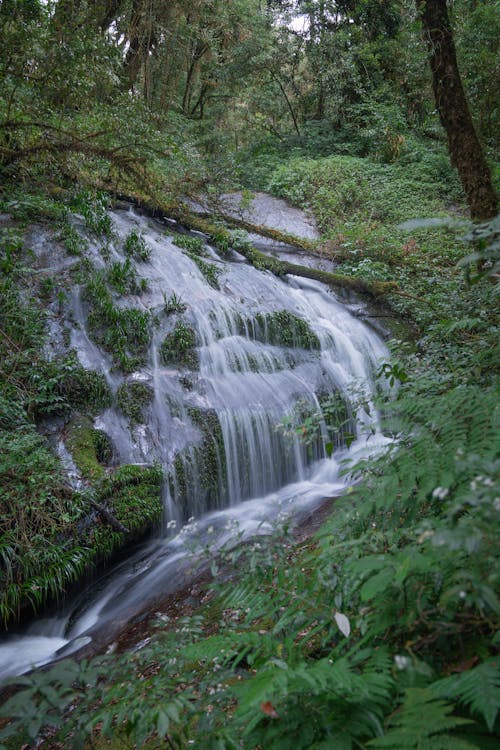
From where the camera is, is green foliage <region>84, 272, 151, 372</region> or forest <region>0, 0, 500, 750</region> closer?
forest <region>0, 0, 500, 750</region>

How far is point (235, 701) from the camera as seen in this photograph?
2.53 metres

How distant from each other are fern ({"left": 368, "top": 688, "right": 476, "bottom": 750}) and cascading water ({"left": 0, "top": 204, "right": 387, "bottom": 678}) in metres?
2.60

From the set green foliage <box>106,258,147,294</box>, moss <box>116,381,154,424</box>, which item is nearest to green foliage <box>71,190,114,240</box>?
green foliage <box>106,258,147,294</box>

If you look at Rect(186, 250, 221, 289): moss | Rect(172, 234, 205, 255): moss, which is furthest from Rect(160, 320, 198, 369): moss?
Rect(172, 234, 205, 255): moss

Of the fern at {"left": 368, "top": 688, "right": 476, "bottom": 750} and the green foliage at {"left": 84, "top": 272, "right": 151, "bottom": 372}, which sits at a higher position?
the green foliage at {"left": 84, "top": 272, "right": 151, "bottom": 372}

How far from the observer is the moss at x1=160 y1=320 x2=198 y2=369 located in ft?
25.0

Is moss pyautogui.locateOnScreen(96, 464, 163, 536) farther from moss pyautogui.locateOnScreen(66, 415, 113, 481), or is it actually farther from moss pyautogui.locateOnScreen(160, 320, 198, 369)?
moss pyautogui.locateOnScreen(160, 320, 198, 369)

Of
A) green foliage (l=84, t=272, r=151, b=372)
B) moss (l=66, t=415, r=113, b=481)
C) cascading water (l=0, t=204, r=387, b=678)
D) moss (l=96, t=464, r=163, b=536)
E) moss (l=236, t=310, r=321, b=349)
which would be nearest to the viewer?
cascading water (l=0, t=204, r=387, b=678)

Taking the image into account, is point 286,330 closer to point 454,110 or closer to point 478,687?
point 454,110

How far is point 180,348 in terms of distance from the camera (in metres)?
7.79

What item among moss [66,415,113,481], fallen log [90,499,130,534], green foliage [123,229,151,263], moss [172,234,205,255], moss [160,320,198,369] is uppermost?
moss [172,234,205,255]

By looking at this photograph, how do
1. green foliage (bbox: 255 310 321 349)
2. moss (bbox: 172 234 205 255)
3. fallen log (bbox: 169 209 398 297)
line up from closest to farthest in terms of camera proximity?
green foliage (bbox: 255 310 321 349) → moss (bbox: 172 234 205 255) → fallen log (bbox: 169 209 398 297)

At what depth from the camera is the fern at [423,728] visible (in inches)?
52.7

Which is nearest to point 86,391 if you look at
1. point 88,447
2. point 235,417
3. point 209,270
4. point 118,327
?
point 88,447
